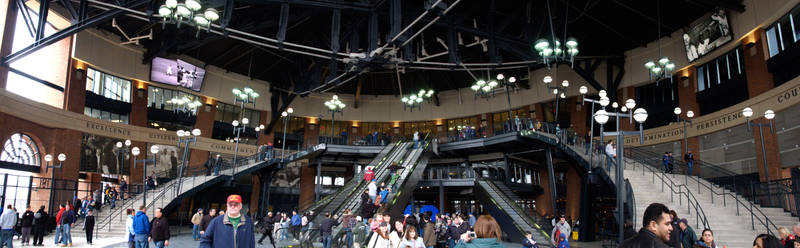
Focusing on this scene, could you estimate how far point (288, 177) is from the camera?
3762 cm

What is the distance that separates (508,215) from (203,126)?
23.8 meters

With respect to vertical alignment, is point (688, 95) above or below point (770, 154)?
above

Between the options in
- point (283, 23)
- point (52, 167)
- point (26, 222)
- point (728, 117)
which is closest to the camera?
point (26, 222)

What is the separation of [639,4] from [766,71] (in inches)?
300

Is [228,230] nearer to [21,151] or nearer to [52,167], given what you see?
[52,167]

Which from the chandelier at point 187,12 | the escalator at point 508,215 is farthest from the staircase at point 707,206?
the chandelier at point 187,12

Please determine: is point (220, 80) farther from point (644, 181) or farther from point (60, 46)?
point (644, 181)

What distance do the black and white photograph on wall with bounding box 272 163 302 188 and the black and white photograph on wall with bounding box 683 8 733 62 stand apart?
28419mm

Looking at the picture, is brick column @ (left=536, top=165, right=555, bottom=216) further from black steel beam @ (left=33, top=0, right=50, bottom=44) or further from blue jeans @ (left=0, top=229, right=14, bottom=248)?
black steel beam @ (left=33, top=0, right=50, bottom=44)

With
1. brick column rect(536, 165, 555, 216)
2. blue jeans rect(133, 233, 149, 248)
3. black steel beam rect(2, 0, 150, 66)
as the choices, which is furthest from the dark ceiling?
blue jeans rect(133, 233, 149, 248)

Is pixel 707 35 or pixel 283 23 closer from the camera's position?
pixel 283 23

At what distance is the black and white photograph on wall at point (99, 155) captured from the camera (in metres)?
26.1

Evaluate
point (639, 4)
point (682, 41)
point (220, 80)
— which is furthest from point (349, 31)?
point (682, 41)

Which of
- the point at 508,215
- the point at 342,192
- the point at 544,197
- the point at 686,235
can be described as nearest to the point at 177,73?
the point at 342,192
